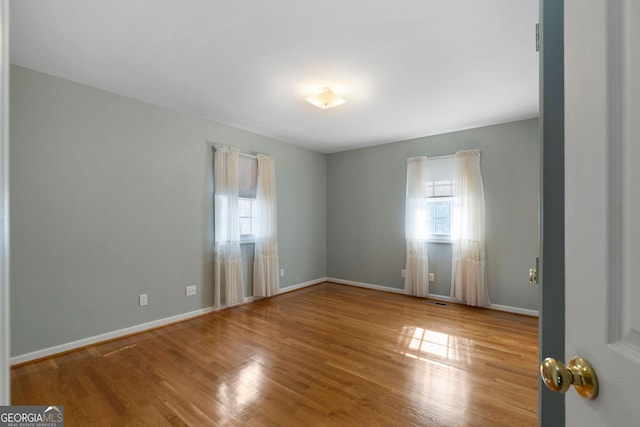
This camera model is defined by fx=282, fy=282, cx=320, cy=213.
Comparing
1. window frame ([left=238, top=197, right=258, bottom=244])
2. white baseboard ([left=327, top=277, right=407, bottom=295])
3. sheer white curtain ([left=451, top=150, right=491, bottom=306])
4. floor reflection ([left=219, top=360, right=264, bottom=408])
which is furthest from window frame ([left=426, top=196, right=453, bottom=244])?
floor reflection ([left=219, top=360, right=264, bottom=408])

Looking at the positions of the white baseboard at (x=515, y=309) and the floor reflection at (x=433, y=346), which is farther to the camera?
the white baseboard at (x=515, y=309)

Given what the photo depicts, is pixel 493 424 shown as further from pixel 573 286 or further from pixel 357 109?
pixel 357 109

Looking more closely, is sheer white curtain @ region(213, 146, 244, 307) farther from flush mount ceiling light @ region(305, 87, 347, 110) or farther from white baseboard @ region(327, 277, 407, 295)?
white baseboard @ region(327, 277, 407, 295)

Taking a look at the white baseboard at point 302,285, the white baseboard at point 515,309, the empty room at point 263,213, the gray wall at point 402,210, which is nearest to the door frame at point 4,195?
the empty room at point 263,213

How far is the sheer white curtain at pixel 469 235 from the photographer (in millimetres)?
3992

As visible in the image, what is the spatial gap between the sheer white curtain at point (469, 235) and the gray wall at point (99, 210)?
11.3 ft

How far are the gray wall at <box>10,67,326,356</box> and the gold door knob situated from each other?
3588mm

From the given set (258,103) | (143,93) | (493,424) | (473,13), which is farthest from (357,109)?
(493,424)

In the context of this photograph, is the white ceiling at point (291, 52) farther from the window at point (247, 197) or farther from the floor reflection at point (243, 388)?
the floor reflection at point (243, 388)

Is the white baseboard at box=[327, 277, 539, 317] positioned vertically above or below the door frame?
below

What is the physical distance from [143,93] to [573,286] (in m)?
3.75

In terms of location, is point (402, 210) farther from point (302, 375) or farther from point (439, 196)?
point (302, 375)

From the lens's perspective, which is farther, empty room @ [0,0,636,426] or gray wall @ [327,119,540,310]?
gray wall @ [327,119,540,310]

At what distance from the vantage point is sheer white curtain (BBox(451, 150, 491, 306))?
13.1 feet
